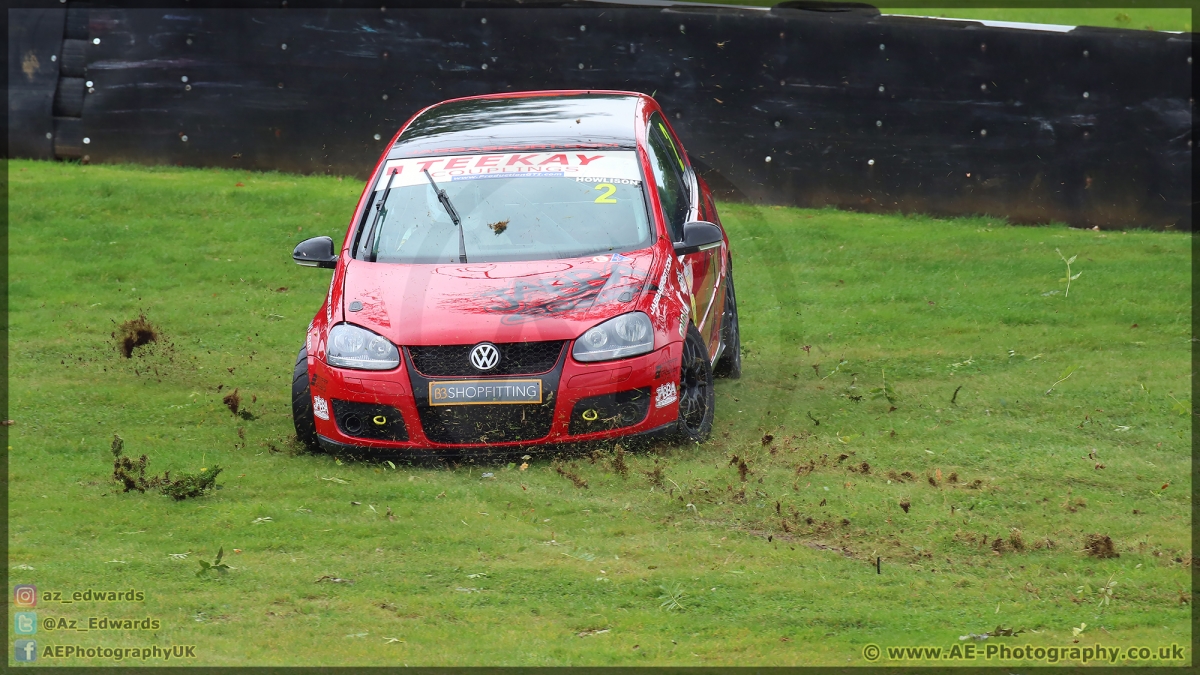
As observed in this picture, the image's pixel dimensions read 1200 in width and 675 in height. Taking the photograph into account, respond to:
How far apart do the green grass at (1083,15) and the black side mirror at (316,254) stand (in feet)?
27.7

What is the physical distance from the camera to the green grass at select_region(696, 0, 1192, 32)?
592 inches

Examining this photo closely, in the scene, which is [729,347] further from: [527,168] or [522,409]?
[522,409]

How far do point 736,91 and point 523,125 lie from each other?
4640mm

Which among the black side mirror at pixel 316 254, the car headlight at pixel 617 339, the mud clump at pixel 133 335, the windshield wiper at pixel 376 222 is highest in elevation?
the windshield wiper at pixel 376 222

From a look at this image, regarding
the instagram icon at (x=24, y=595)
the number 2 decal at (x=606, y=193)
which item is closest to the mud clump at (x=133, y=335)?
the number 2 decal at (x=606, y=193)

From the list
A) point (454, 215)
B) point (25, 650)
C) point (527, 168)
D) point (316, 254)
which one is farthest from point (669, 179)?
point (25, 650)

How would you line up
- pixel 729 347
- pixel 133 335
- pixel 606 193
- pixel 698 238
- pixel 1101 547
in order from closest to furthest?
pixel 1101 547, pixel 698 238, pixel 606 193, pixel 729 347, pixel 133 335

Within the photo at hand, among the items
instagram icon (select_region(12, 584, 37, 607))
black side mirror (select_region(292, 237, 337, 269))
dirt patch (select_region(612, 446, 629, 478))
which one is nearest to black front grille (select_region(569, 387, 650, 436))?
dirt patch (select_region(612, 446, 629, 478))

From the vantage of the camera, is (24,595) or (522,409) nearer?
(24,595)

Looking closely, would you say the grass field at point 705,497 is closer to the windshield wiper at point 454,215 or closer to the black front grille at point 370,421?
the black front grille at point 370,421

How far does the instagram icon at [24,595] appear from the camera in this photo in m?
5.09

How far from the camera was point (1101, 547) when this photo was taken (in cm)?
546

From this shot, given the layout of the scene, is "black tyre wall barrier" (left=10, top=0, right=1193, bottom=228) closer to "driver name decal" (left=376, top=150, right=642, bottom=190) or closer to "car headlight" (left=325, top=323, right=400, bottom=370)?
"driver name decal" (left=376, top=150, right=642, bottom=190)

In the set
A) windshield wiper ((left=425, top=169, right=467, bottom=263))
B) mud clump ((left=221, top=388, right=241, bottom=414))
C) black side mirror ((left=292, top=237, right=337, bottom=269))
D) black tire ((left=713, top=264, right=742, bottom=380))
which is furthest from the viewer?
black tire ((left=713, top=264, right=742, bottom=380))
